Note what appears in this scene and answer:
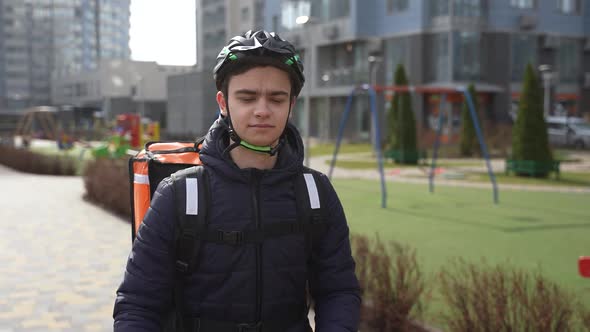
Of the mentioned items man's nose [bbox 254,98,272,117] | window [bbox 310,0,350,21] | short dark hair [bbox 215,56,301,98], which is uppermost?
window [bbox 310,0,350,21]

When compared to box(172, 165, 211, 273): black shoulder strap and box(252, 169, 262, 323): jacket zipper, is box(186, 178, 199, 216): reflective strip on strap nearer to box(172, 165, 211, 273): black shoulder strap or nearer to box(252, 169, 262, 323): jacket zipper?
box(172, 165, 211, 273): black shoulder strap

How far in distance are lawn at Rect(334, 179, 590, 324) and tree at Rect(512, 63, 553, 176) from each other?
3.77 metres

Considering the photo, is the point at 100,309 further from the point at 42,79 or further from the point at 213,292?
the point at 42,79

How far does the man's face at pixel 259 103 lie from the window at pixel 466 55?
3794 cm

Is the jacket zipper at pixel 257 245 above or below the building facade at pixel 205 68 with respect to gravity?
below

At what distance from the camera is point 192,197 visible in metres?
1.90

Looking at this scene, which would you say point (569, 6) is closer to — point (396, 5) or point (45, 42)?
point (396, 5)

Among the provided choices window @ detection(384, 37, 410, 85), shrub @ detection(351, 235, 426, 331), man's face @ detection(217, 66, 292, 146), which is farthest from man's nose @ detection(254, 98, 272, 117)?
window @ detection(384, 37, 410, 85)

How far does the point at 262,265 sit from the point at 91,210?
11.3 metres

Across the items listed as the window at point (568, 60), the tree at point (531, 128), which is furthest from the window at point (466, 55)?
the tree at point (531, 128)

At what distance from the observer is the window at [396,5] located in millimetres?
40991

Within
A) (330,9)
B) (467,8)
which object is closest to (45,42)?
(330,9)

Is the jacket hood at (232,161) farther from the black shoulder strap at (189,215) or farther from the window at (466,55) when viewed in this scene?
the window at (466,55)

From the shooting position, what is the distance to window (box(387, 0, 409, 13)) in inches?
1614
